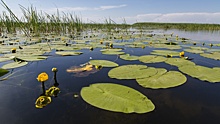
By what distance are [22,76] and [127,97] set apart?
1721 millimetres

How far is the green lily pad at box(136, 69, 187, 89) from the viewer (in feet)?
6.95

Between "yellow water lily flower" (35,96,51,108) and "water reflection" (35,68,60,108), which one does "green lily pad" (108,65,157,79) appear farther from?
"yellow water lily flower" (35,96,51,108)

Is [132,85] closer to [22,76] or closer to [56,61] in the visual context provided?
[22,76]

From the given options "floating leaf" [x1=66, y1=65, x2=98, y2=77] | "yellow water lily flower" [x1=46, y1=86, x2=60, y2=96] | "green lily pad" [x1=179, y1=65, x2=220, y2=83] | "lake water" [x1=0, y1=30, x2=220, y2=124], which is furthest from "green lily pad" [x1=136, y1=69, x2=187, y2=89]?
"yellow water lily flower" [x1=46, y1=86, x2=60, y2=96]

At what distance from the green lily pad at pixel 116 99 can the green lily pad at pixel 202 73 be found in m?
1.24

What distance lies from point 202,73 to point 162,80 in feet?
2.70

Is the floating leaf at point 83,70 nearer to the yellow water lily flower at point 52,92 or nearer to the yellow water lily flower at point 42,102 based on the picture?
the yellow water lily flower at point 52,92

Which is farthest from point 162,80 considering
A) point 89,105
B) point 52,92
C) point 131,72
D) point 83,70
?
point 52,92

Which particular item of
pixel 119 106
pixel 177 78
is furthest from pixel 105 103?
pixel 177 78

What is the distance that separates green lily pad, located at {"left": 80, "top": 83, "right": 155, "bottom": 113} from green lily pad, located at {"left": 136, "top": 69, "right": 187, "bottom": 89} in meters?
0.39

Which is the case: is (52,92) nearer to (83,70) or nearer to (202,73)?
(83,70)

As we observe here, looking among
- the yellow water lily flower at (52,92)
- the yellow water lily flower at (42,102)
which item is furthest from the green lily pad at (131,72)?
the yellow water lily flower at (42,102)

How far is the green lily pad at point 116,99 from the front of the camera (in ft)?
5.07

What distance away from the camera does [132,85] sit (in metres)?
2.23
